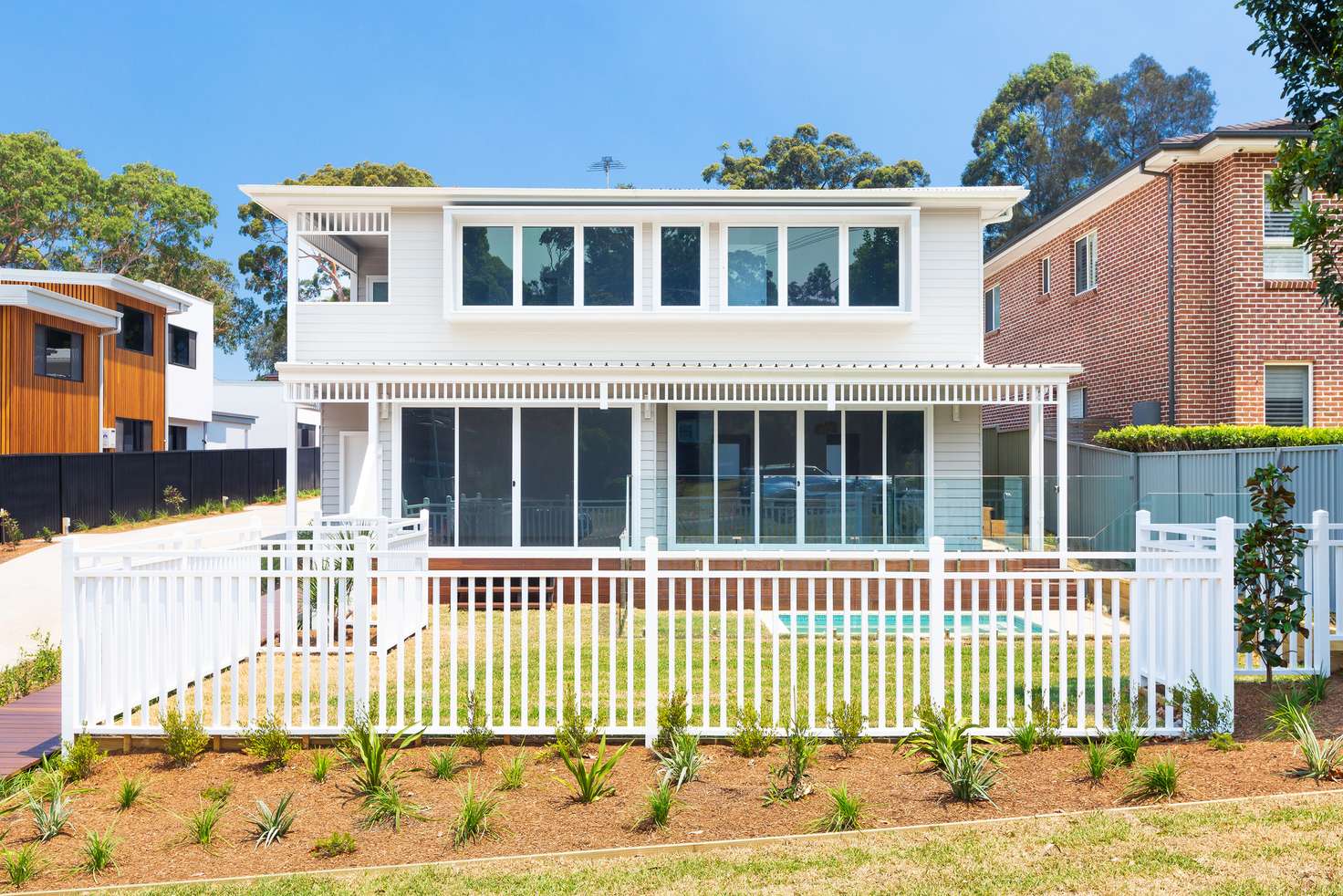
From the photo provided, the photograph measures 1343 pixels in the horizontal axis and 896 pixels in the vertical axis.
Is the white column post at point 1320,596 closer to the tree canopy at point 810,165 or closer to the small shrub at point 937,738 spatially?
the small shrub at point 937,738

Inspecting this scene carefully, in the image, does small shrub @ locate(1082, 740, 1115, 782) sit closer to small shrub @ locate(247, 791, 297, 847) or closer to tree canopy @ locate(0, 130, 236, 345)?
small shrub @ locate(247, 791, 297, 847)

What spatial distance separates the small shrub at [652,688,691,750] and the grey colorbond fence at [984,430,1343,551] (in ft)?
25.7

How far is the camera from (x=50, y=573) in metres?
17.1

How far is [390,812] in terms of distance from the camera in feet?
18.9

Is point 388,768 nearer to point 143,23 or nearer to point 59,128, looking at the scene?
point 59,128

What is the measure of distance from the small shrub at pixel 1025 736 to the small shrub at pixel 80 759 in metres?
5.76

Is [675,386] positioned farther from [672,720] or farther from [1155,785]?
[1155,785]

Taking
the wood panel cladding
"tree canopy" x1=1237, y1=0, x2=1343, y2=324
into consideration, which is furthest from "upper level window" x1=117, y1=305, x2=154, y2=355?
"tree canopy" x1=1237, y1=0, x2=1343, y2=324

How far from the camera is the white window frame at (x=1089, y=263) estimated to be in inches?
842

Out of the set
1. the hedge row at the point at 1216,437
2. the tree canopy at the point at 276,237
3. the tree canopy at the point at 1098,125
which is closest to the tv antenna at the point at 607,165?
the tree canopy at the point at 276,237

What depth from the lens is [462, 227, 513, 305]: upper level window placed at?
17625mm

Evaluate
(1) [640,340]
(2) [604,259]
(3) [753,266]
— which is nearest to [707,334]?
(1) [640,340]

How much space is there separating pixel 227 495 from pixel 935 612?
2823 centimetres

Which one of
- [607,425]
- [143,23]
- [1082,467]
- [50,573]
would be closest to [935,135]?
[1082,467]
